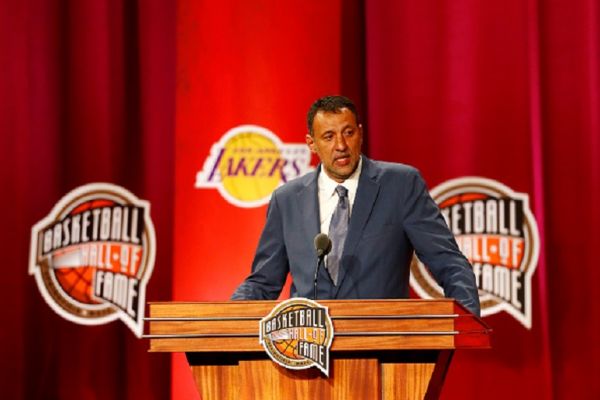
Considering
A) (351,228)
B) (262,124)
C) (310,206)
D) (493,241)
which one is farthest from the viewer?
(262,124)

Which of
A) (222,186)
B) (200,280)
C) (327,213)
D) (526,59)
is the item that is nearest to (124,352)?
(200,280)

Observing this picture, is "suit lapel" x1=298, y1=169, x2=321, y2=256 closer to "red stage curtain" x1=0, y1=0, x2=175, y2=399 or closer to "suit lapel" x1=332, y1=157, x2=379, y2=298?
"suit lapel" x1=332, y1=157, x2=379, y2=298

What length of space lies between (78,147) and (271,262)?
1760 mm

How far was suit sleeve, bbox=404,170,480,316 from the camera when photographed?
7.04 ft

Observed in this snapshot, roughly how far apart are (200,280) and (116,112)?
2.75ft

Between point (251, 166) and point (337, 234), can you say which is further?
point (251, 166)

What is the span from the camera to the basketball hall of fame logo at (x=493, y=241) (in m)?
3.62

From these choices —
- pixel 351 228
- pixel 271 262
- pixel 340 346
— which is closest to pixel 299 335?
pixel 340 346

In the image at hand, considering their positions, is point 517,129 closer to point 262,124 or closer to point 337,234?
point 262,124

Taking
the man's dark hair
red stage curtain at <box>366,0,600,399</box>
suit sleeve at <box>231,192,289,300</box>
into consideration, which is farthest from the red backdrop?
the man's dark hair

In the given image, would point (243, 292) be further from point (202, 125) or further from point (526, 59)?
point (526, 59)

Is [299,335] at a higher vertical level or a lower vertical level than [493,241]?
lower

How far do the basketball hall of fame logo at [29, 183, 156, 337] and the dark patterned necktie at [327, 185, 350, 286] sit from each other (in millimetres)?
1694

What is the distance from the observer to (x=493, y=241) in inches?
144
